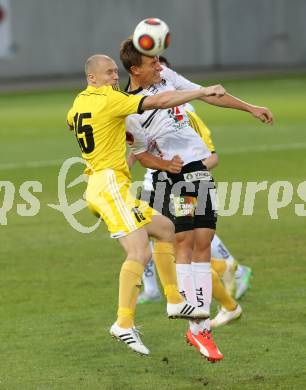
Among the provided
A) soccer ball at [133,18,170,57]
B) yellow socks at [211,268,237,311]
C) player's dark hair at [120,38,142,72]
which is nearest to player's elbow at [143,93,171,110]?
soccer ball at [133,18,170,57]

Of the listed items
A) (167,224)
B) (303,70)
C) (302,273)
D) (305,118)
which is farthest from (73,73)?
(167,224)

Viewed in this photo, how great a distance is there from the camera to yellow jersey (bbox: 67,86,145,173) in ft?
31.5

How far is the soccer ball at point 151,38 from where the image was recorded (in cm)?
955

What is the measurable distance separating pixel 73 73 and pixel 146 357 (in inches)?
1511

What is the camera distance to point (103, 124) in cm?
966

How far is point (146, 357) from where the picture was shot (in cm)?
1024

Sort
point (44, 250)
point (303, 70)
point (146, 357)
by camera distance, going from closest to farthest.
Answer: point (146, 357)
point (44, 250)
point (303, 70)

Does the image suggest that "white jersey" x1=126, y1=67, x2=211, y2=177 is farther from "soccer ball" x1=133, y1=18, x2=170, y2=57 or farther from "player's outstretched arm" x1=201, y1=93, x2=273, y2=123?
"soccer ball" x1=133, y1=18, x2=170, y2=57

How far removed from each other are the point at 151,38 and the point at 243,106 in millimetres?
1054

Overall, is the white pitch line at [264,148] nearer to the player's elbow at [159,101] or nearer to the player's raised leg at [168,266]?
the player's raised leg at [168,266]

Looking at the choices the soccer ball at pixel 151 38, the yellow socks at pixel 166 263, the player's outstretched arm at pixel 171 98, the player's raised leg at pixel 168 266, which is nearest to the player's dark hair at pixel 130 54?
the soccer ball at pixel 151 38

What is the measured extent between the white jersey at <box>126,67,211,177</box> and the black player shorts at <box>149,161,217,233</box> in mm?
129

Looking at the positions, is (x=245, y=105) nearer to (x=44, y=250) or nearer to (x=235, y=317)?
(x=235, y=317)

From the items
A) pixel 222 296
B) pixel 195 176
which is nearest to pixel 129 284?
pixel 195 176
